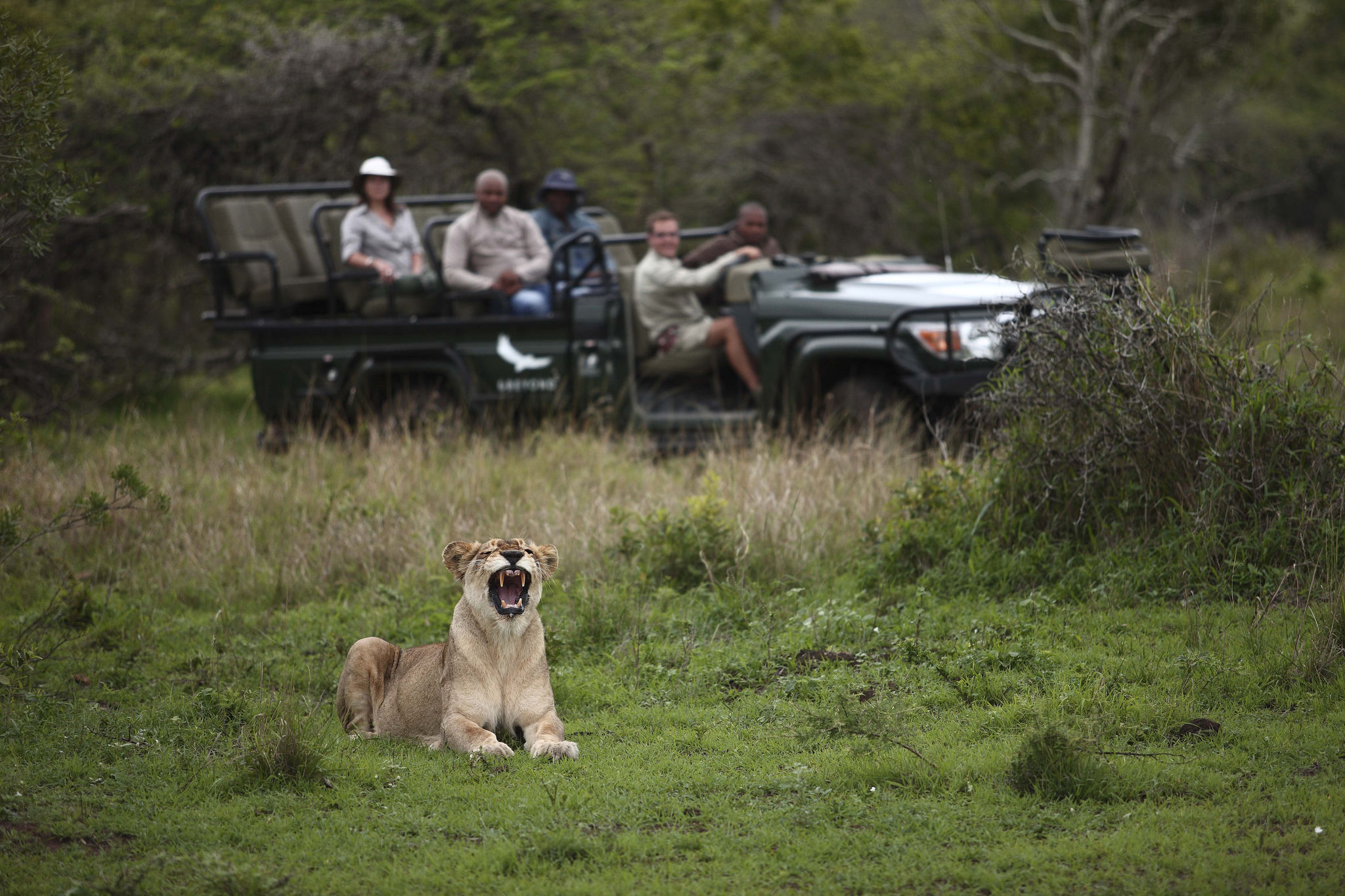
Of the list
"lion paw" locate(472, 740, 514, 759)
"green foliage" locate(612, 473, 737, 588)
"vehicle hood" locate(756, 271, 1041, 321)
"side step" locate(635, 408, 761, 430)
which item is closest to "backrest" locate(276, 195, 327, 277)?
"side step" locate(635, 408, 761, 430)

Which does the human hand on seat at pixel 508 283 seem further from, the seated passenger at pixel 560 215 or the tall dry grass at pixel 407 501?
the seated passenger at pixel 560 215

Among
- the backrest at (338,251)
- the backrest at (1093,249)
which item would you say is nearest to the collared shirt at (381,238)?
the backrest at (338,251)

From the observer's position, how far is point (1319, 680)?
500cm

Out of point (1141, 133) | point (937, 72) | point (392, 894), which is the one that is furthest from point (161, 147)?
point (1141, 133)

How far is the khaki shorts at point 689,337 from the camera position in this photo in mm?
9422

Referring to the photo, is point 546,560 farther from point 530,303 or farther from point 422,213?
point 422,213

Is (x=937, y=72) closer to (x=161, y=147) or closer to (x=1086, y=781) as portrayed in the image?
(x=161, y=147)

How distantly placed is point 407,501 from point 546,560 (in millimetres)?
3003

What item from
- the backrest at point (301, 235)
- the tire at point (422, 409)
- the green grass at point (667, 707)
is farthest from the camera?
the backrest at point (301, 235)

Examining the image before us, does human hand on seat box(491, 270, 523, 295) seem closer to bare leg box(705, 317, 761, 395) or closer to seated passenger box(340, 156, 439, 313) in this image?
seated passenger box(340, 156, 439, 313)

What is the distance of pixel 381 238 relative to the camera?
10148 millimetres

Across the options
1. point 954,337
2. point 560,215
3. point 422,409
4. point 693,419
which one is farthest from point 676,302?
point 954,337

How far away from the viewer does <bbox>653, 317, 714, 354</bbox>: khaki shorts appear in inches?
371

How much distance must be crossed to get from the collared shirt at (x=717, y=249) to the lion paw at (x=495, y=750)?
19.1 ft
